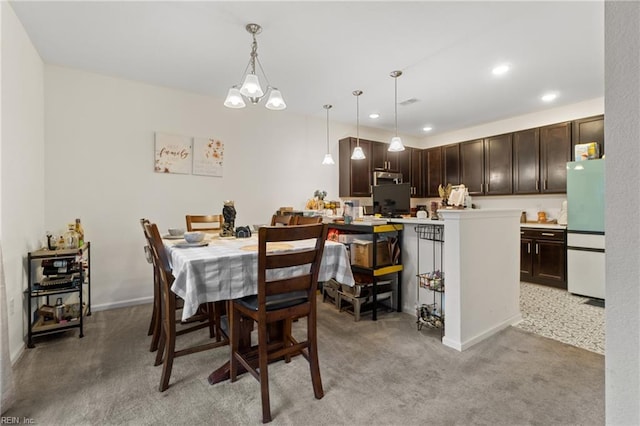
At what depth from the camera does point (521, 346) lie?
235cm

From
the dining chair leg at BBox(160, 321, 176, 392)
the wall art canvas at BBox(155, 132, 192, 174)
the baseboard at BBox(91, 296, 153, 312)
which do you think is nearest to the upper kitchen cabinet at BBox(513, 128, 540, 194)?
the wall art canvas at BBox(155, 132, 192, 174)

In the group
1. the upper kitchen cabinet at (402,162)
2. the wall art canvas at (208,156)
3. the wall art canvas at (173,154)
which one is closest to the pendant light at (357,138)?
the upper kitchen cabinet at (402,162)

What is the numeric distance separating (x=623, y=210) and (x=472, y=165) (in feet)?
16.8

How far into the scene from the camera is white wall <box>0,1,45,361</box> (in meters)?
2.08

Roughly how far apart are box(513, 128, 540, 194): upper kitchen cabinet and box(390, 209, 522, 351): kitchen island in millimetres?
2176

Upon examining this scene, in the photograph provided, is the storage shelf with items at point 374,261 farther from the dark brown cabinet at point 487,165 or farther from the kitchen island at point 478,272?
the dark brown cabinet at point 487,165

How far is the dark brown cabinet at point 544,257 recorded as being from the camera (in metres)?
3.96

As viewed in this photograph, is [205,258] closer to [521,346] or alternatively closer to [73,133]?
[521,346]

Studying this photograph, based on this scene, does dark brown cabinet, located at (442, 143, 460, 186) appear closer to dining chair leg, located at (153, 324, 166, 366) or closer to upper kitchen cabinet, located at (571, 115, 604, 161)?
upper kitchen cabinet, located at (571, 115, 604, 161)

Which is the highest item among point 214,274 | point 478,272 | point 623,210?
→ point 623,210

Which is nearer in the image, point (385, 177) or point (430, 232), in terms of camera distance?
point (430, 232)

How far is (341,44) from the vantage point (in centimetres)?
263

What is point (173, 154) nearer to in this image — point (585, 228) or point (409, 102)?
point (409, 102)

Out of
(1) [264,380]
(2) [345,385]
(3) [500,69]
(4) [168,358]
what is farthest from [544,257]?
(4) [168,358]
